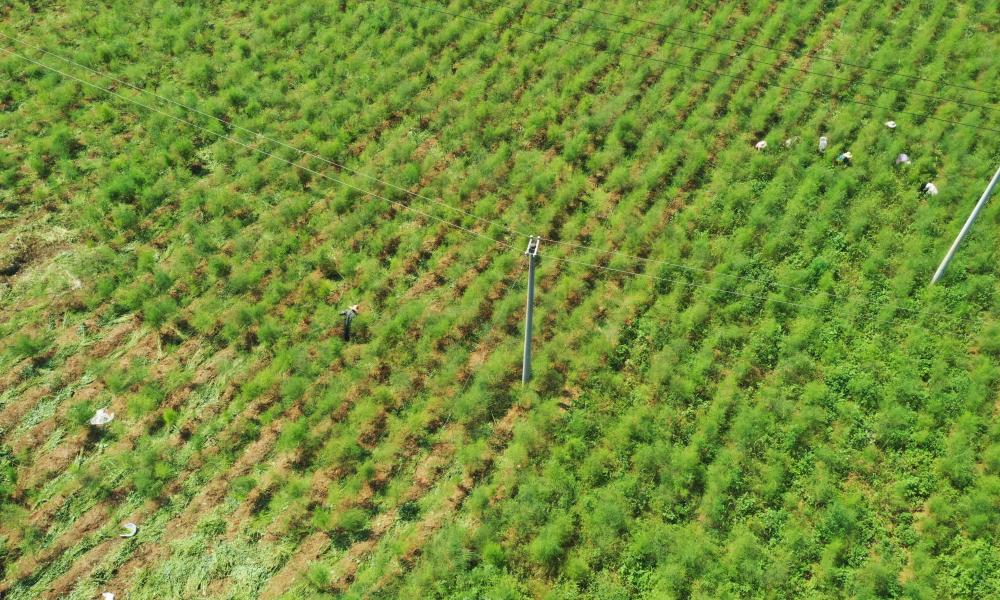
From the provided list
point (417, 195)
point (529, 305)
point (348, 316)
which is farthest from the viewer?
point (417, 195)

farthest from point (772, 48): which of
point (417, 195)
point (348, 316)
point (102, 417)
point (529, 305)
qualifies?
point (102, 417)

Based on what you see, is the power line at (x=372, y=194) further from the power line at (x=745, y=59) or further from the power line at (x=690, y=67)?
the power line at (x=745, y=59)

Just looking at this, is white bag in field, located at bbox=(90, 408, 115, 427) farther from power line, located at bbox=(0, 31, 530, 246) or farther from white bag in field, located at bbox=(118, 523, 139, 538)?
power line, located at bbox=(0, 31, 530, 246)

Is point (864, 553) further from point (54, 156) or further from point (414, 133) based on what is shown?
point (54, 156)

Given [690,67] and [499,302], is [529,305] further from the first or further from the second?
[690,67]

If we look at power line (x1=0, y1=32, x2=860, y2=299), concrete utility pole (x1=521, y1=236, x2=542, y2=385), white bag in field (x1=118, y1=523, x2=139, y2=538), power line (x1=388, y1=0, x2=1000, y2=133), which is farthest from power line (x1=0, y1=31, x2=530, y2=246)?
white bag in field (x1=118, y1=523, x2=139, y2=538)

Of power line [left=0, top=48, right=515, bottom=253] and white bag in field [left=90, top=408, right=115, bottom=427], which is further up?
power line [left=0, top=48, right=515, bottom=253]

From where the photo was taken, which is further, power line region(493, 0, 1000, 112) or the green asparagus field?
power line region(493, 0, 1000, 112)
